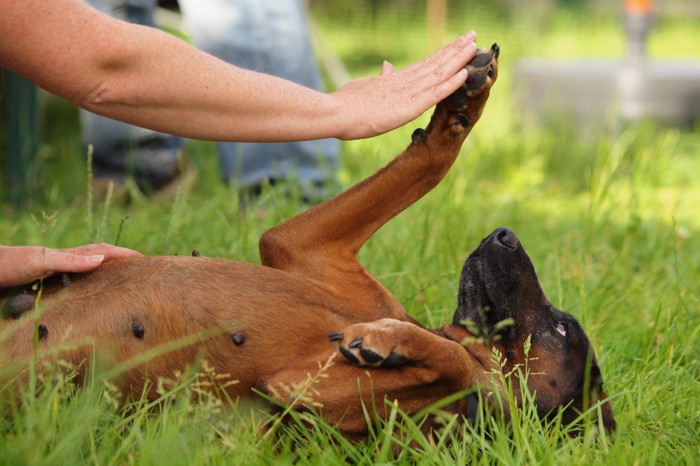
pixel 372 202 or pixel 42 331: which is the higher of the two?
pixel 372 202

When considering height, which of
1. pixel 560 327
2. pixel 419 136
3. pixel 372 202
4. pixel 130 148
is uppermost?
pixel 419 136

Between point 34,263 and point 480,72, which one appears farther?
point 480,72

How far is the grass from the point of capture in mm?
2054

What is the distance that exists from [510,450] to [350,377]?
0.40 metres

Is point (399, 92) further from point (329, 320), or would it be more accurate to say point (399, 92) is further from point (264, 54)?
point (264, 54)

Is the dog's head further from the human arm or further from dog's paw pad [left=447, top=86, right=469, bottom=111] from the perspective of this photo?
the human arm

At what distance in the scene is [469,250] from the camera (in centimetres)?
380

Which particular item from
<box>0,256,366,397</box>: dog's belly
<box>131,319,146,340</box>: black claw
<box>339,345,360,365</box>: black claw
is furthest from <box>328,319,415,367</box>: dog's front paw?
<box>131,319,146,340</box>: black claw

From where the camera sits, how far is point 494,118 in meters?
6.38

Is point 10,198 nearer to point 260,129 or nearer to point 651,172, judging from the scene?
point 260,129

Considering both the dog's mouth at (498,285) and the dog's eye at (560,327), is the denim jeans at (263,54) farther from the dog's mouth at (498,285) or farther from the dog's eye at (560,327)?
the dog's eye at (560,327)

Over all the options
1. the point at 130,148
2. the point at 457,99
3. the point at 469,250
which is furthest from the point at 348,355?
the point at 130,148

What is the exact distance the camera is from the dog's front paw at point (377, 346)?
2.19 meters

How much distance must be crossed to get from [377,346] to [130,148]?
104 inches
